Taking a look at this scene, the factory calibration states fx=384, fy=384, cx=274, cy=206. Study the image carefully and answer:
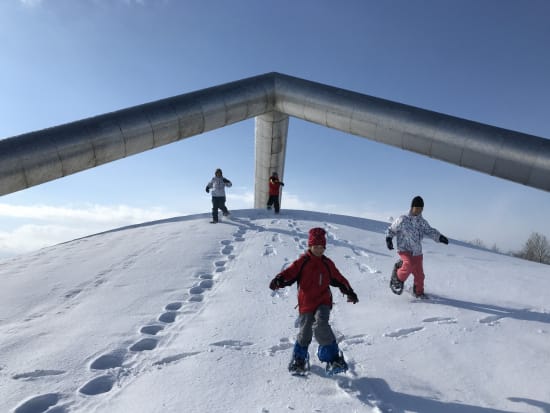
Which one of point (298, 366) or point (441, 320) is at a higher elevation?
point (441, 320)

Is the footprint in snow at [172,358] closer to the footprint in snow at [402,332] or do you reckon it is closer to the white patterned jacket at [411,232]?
the footprint in snow at [402,332]

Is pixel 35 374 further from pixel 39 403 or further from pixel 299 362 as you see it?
pixel 299 362

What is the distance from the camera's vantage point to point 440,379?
10.9ft

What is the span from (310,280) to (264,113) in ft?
39.7

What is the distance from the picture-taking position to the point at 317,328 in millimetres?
3311

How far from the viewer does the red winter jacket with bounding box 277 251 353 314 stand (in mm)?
3422

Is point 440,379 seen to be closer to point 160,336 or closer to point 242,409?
point 242,409

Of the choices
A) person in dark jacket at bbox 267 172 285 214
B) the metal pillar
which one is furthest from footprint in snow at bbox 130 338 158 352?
the metal pillar

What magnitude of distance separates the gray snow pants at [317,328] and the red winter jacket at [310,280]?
2.0 inches

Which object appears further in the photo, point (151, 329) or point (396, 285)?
point (396, 285)

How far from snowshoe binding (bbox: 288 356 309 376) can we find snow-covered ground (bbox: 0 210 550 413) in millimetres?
57

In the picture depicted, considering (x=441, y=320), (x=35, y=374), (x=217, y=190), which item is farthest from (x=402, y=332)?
(x=217, y=190)

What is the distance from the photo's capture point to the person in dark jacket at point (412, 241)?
222 inches

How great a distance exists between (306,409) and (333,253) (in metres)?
6.04
